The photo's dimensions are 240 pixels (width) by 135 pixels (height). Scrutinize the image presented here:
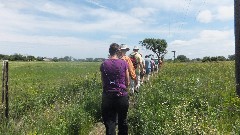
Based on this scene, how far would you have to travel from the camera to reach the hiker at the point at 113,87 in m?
6.80

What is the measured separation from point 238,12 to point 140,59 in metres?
4.57

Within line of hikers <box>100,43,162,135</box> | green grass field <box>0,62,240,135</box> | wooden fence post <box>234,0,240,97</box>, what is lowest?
green grass field <box>0,62,240,135</box>

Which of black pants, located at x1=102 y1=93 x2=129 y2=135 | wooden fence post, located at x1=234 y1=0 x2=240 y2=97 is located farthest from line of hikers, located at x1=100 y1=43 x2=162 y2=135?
wooden fence post, located at x1=234 y1=0 x2=240 y2=97

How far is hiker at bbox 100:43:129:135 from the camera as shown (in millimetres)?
6797

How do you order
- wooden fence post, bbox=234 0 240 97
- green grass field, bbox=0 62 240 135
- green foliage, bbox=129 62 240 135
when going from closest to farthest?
green foliage, bbox=129 62 240 135 → green grass field, bbox=0 62 240 135 → wooden fence post, bbox=234 0 240 97

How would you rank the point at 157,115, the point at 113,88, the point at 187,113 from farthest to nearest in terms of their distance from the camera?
the point at 157,115 → the point at 187,113 → the point at 113,88

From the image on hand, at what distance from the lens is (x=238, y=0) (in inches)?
372

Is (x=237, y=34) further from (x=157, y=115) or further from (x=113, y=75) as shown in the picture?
(x=113, y=75)

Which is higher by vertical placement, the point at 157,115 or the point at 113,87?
the point at 113,87

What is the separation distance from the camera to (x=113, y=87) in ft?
22.3

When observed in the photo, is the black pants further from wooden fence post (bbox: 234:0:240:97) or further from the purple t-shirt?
wooden fence post (bbox: 234:0:240:97)

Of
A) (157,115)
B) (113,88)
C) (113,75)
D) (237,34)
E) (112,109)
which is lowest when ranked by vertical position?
(157,115)

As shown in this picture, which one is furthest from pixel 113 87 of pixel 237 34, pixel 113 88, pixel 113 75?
pixel 237 34

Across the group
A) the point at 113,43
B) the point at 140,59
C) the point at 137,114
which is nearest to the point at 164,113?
the point at 137,114
